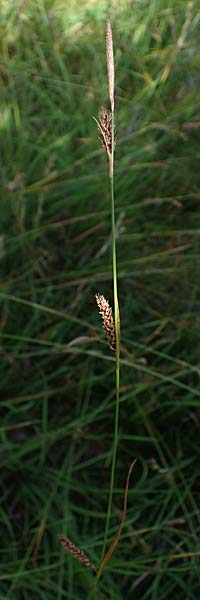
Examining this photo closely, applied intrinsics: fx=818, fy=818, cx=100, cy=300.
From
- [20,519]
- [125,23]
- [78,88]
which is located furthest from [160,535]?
[125,23]

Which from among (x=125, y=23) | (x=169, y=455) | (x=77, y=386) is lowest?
(x=169, y=455)

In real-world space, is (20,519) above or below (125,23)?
below

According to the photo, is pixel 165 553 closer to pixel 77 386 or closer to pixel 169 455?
pixel 169 455

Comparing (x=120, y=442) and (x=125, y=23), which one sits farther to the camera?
(x=125, y=23)

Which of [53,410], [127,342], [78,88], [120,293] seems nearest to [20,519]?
[53,410]

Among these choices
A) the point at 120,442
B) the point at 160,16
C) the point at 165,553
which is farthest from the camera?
the point at 160,16

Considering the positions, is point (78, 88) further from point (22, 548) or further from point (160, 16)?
point (22, 548)

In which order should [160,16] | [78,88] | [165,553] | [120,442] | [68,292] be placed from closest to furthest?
1. [165,553]
2. [120,442]
3. [68,292]
4. [78,88]
5. [160,16]
